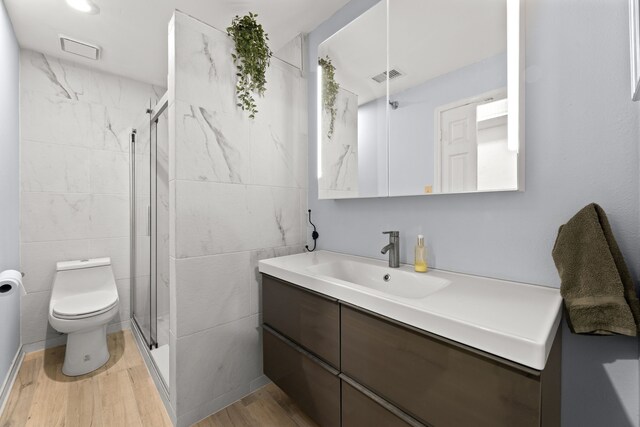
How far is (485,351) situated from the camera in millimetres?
692

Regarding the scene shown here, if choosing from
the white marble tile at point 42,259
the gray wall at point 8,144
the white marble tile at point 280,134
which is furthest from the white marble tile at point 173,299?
the white marble tile at point 42,259

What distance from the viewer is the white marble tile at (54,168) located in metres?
2.14

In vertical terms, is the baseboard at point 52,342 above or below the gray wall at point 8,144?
below

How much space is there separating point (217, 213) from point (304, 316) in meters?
0.70

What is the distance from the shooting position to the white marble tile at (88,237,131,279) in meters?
2.41

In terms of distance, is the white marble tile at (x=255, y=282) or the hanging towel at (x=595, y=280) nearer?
the hanging towel at (x=595, y=280)

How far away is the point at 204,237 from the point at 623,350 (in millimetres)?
1653

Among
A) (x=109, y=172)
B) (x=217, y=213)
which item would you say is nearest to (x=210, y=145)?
(x=217, y=213)

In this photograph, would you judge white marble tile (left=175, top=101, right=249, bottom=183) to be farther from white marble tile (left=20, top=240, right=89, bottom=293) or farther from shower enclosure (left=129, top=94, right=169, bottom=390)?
white marble tile (left=20, top=240, right=89, bottom=293)

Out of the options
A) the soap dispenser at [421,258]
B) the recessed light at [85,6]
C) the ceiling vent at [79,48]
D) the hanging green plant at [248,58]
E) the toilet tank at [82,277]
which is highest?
the recessed light at [85,6]

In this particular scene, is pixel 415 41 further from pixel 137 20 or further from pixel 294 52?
pixel 137 20

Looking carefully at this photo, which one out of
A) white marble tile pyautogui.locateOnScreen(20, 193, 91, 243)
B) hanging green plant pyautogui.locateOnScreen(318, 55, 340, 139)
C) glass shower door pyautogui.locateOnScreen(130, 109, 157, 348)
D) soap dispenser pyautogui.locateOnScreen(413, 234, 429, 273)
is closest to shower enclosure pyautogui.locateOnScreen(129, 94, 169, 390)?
glass shower door pyautogui.locateOnScreen(130, 109, 157, 348)

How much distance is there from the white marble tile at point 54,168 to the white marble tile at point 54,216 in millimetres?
68

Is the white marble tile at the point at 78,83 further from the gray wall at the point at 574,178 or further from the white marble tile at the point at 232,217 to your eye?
the gray wall at the point at 574,178
